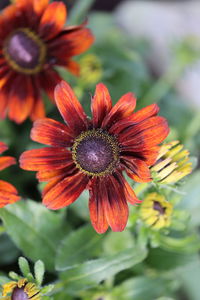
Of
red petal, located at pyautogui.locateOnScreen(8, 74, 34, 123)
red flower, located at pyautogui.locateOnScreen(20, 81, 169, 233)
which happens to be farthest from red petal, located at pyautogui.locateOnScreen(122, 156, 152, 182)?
red petal, located at pyautogui.locateOnScreen(8, 74, 34, 123)

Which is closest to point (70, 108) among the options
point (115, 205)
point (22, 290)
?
→ point (115, 205)

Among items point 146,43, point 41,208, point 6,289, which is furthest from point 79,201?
point 146,43

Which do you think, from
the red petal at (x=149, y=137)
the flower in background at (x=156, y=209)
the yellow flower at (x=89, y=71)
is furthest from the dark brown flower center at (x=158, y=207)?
the yellow flower at (x=89, y=71)

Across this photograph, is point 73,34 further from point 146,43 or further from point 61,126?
point 146,43

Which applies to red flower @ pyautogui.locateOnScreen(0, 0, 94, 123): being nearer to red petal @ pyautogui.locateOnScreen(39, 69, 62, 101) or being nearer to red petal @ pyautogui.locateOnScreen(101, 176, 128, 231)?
red petal @ pyautogui.locateOnScreen(39, 69, 62, 101)

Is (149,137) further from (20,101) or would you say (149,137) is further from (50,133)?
(20,101)

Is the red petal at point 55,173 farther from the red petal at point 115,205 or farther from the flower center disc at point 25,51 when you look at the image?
the flower center disc at point 25,51
